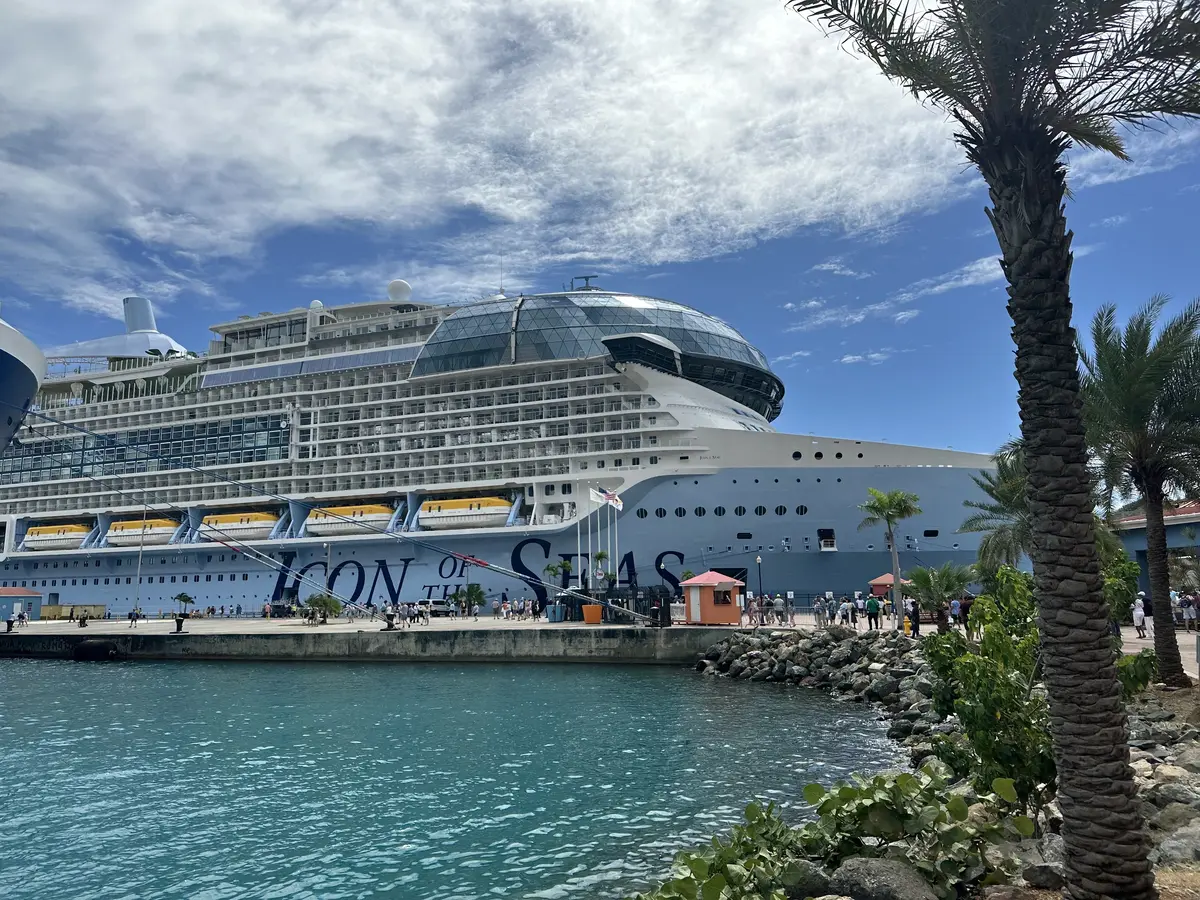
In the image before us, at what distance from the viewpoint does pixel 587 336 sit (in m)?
45.5

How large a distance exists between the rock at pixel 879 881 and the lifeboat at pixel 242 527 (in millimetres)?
47405

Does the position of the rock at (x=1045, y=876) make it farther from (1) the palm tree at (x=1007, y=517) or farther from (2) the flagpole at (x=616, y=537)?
(2) the flagpole at (x=616, y=537)

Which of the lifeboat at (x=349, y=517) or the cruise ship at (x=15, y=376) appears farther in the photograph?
the lifeboat at (x=349, y=517)

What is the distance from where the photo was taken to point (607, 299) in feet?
157

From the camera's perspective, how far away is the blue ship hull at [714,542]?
115 feet

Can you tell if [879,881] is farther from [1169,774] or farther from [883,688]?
[883,688]

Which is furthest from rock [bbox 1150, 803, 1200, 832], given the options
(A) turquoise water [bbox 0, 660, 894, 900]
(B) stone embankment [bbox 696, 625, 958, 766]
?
(B) stone embankment [bbox 696, 625, 958, 766]

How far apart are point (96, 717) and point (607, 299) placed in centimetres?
A: 3450

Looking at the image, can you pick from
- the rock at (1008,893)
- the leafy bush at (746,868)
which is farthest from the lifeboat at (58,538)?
the rock at (1008,893)

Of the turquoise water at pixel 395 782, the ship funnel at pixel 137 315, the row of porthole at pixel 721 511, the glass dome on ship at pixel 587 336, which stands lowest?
the turquoise water at pixel 395 782

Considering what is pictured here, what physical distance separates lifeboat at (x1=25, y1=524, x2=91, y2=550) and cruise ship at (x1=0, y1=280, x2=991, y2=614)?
0.15m

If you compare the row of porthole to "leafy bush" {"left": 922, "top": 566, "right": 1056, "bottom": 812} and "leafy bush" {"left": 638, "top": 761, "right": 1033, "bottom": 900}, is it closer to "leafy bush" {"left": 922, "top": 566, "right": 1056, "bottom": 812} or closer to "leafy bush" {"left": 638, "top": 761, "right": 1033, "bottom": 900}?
"leafy bush" {"left": 922, "top": 566, "right": 1056, "bottom": 812}

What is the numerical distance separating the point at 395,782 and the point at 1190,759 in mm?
11345

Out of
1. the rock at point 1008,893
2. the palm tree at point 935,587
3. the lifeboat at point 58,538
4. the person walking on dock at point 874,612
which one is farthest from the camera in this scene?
the lifeboat at point 58,538
